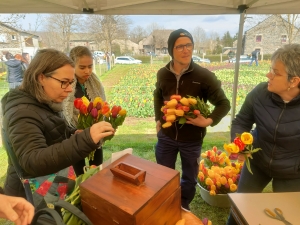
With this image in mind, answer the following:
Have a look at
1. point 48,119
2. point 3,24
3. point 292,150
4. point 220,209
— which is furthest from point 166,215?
point 3,24

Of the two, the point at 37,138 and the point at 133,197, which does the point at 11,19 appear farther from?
the point at 133,197

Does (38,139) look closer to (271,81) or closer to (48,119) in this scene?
(48,119)

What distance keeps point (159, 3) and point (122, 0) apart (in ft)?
1.26

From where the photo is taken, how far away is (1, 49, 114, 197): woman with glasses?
77 centimetres

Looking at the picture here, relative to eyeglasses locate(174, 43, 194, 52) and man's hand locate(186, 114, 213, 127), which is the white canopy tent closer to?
eyeglasses locate(174, 43, 194, 52)

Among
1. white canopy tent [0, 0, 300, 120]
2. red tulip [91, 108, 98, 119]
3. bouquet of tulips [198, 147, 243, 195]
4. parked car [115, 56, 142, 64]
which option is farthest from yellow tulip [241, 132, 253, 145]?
parked car [115, 56, 142, 64]

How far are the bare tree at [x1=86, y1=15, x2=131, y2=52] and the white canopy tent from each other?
1.67ft

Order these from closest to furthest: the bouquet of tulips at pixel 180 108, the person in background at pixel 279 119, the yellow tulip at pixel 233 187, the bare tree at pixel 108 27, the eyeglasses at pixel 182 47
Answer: the person in background at pixel 279 119 < the bouquet of tulips at pixel 180 108 < the eyeglasses at pixel 182 47 < the yellow tulip at pixel 233 187 < the bare tree at pixel 108 27

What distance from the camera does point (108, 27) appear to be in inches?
109

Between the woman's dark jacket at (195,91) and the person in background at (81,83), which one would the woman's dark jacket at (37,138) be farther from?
the woman's dark jacket at (195,91)

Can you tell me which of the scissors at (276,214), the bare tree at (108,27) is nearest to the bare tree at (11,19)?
the bare tree at (108,27)

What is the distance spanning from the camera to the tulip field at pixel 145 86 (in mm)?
3047

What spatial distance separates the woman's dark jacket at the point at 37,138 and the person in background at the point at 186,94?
88cm

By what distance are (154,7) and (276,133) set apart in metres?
1.68
